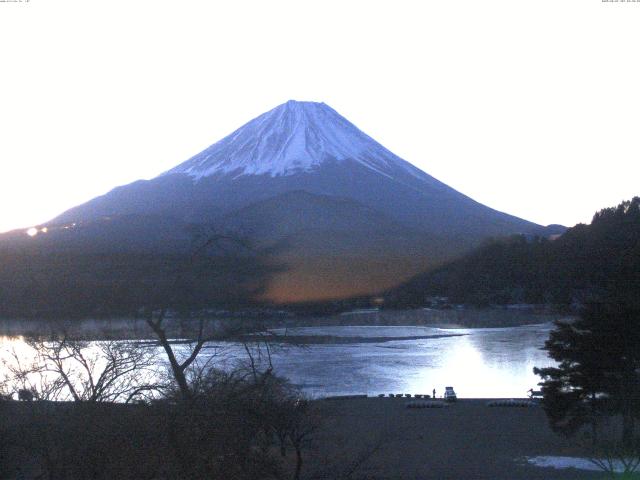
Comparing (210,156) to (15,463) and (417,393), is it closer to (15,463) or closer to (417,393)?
(417,393)

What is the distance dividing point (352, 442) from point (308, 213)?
4672 millimetres

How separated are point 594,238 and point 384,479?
11.5 metres

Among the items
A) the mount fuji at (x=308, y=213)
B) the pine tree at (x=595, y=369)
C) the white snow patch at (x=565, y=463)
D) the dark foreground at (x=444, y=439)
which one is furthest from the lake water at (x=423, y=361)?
the white snow patch at (x=565, y=463)

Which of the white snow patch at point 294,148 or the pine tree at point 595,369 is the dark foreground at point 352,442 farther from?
the white snow patch at point 294,148

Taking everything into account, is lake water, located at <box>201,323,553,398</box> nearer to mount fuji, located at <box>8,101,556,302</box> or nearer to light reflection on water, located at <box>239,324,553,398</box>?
light reflection on water, located at <box>239,324,553,398</box>

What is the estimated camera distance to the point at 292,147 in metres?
38.5

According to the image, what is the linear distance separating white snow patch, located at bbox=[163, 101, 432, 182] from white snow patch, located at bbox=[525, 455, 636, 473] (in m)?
19.5

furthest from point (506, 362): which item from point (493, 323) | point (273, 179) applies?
point (273, 179)

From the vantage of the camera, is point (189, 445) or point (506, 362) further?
point (506, 362)

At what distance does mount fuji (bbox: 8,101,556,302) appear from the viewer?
5.88m

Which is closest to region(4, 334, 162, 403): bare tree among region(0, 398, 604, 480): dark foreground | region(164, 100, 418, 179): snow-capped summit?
region(0, 398, 604, 480): dark foreground

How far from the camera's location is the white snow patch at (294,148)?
32.2 meters

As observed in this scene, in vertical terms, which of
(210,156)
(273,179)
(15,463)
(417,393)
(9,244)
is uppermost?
(210,156)

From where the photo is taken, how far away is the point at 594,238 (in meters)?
16.2
